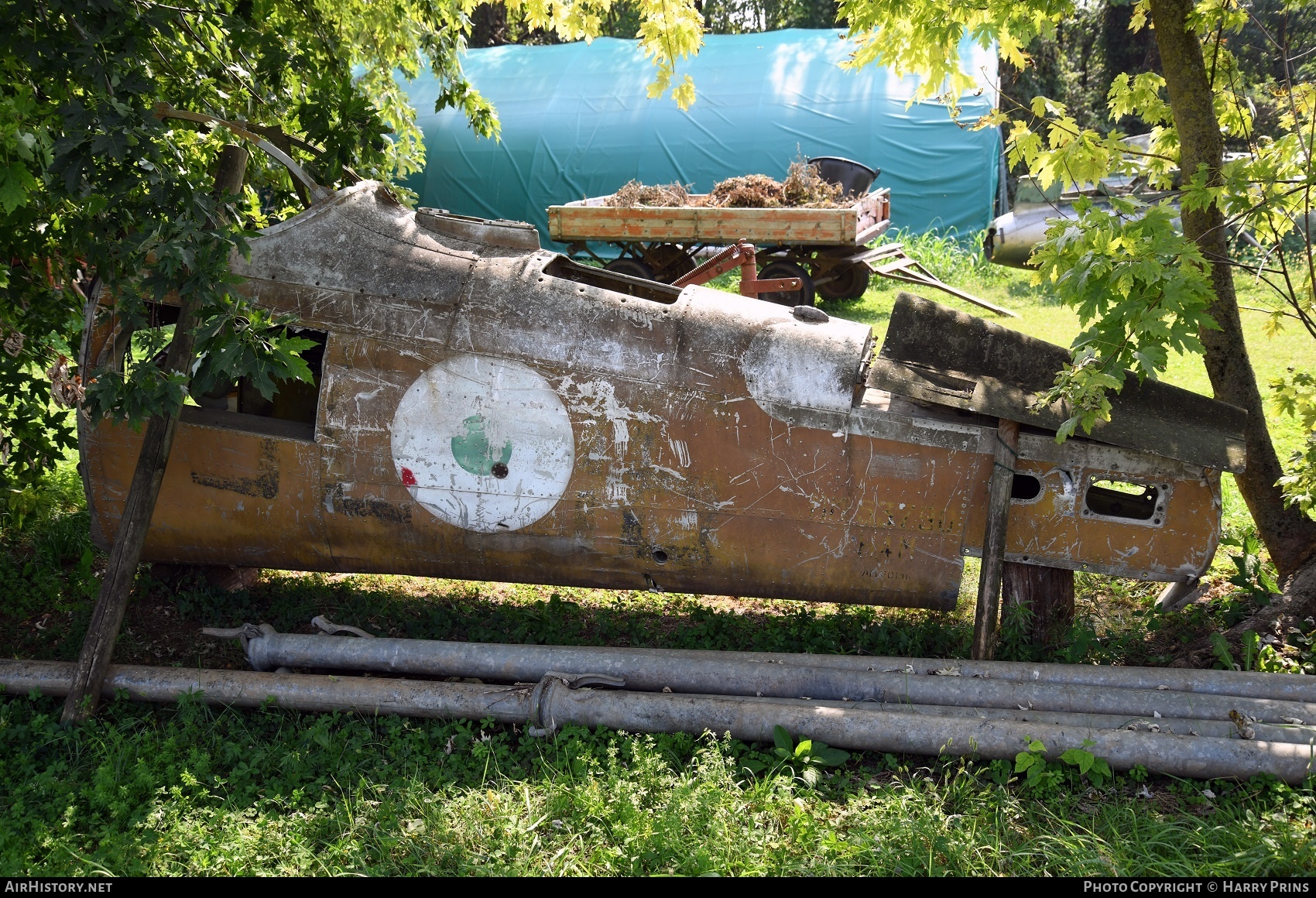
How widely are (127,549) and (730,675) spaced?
10.1ft

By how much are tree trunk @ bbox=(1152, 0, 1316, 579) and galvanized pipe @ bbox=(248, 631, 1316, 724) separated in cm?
176

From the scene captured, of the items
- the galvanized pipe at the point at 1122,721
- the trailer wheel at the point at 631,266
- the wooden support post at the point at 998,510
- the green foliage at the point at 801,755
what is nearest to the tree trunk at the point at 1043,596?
the wooden support post at the point at 998,510

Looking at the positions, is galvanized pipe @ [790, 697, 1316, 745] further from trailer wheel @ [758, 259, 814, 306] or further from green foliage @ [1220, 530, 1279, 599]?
trailer wheel @ [758, 259, 814, 306]

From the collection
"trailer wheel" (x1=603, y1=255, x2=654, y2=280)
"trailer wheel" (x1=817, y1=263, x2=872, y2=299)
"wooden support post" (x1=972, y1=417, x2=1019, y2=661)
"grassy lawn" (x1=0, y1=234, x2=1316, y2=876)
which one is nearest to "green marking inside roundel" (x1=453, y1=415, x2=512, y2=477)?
"grassy lawn" (x1=0, y1=234, x2=1316, y2=876)

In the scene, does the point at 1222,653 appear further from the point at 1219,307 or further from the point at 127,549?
the point at 127,549

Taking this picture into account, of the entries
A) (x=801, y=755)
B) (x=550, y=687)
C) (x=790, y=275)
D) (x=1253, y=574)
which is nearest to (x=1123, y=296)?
(x=801, y=755)

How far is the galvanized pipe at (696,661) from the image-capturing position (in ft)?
15.0

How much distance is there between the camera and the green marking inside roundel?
5.12 meters

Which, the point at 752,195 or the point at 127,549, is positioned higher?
the point at 752,195

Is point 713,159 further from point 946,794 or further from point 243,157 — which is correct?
point 946,794

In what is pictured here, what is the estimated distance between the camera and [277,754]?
447cm

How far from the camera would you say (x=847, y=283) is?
14.5 metres

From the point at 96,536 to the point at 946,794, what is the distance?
15.5ft

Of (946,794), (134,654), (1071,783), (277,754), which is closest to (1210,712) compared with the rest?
(1071,783)
